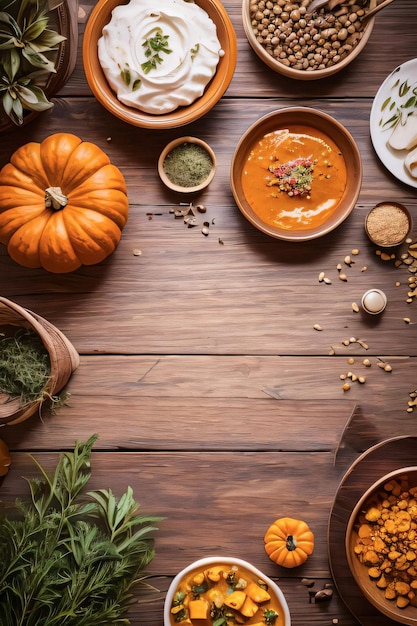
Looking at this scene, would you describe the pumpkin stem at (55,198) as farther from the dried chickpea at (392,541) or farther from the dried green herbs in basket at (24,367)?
the dried chickpea at (392,541)

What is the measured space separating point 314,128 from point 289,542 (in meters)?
1.33

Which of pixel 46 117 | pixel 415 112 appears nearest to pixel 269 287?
pixel 415 112

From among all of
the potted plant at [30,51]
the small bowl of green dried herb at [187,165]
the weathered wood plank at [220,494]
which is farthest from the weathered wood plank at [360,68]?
the weathered wood plank at [220,494]

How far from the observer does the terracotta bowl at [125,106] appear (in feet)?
6.40

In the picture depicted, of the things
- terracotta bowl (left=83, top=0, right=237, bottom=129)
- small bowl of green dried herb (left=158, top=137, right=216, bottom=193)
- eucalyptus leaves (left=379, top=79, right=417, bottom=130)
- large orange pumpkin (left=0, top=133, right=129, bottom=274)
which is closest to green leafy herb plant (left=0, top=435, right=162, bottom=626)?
large orange pumpkin (left=0, top=133, right=129, bottom=274)

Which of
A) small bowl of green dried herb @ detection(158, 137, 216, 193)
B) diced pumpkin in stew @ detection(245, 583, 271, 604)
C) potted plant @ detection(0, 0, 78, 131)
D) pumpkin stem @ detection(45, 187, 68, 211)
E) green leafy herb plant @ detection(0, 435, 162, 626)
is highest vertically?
potted plant @ detection(0, 0, 78, 131)

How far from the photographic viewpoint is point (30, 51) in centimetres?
176

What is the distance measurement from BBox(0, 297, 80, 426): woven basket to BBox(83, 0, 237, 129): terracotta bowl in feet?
2.28

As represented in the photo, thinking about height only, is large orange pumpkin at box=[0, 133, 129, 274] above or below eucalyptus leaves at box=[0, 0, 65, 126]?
below

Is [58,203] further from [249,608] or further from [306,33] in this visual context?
[249,608]

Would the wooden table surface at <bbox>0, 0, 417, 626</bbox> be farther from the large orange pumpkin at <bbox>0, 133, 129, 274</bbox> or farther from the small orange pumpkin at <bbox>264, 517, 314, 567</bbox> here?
the large orange pumpkin at <bbox>0, 133, 129, 274</bbox>

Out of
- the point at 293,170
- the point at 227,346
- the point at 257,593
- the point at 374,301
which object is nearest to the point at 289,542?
the point at 257,593

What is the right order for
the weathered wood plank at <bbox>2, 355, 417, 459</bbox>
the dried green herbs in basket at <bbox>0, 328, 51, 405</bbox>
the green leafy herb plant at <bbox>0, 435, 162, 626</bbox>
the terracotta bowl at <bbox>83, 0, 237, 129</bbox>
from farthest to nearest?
the weathered wood plank at <bbox>2, 355, 417, 459</bbox>
the terracotta bowl at <bbox>83, 0, 237, 129</bbox>
the dried green herbs in basket at <bbox>0, 328, 51, 405</bbox>
the green leafy herb plant at <bbox>0, 435, 162, 626</bbox>

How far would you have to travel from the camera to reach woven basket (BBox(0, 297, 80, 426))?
1767mm
